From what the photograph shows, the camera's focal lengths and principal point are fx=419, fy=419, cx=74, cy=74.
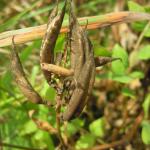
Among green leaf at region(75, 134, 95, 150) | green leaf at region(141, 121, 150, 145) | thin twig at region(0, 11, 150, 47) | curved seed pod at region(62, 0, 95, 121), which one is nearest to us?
curved seed pod at region(62, 0, 95, 121)

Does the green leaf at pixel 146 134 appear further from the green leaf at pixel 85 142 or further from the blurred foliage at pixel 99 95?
the green leaf at pixel 85 142

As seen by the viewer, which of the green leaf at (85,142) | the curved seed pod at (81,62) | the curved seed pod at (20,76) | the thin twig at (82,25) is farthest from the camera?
the green leaf at (85,142)

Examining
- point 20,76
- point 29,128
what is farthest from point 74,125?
point 20,76

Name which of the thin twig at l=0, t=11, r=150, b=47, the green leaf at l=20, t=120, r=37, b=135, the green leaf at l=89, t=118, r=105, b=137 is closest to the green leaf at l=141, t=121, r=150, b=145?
the green leaf at l=89, t=118, r=105, b=137

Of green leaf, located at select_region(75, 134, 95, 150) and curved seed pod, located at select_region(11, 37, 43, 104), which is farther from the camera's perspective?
green leaf, located at select_region(75, 134, 95, 150)

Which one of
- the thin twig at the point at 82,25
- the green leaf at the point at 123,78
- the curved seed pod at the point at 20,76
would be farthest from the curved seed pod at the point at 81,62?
the green leaf at the point at 123,78

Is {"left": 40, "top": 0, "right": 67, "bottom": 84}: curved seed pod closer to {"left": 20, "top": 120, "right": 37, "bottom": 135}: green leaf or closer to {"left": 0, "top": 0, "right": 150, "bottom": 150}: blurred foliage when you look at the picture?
{"left": 0, "top": 0, "right": 150, "bottom": 150}: blurred foliage

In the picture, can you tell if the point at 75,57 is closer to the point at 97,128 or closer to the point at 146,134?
the point at 146,134
